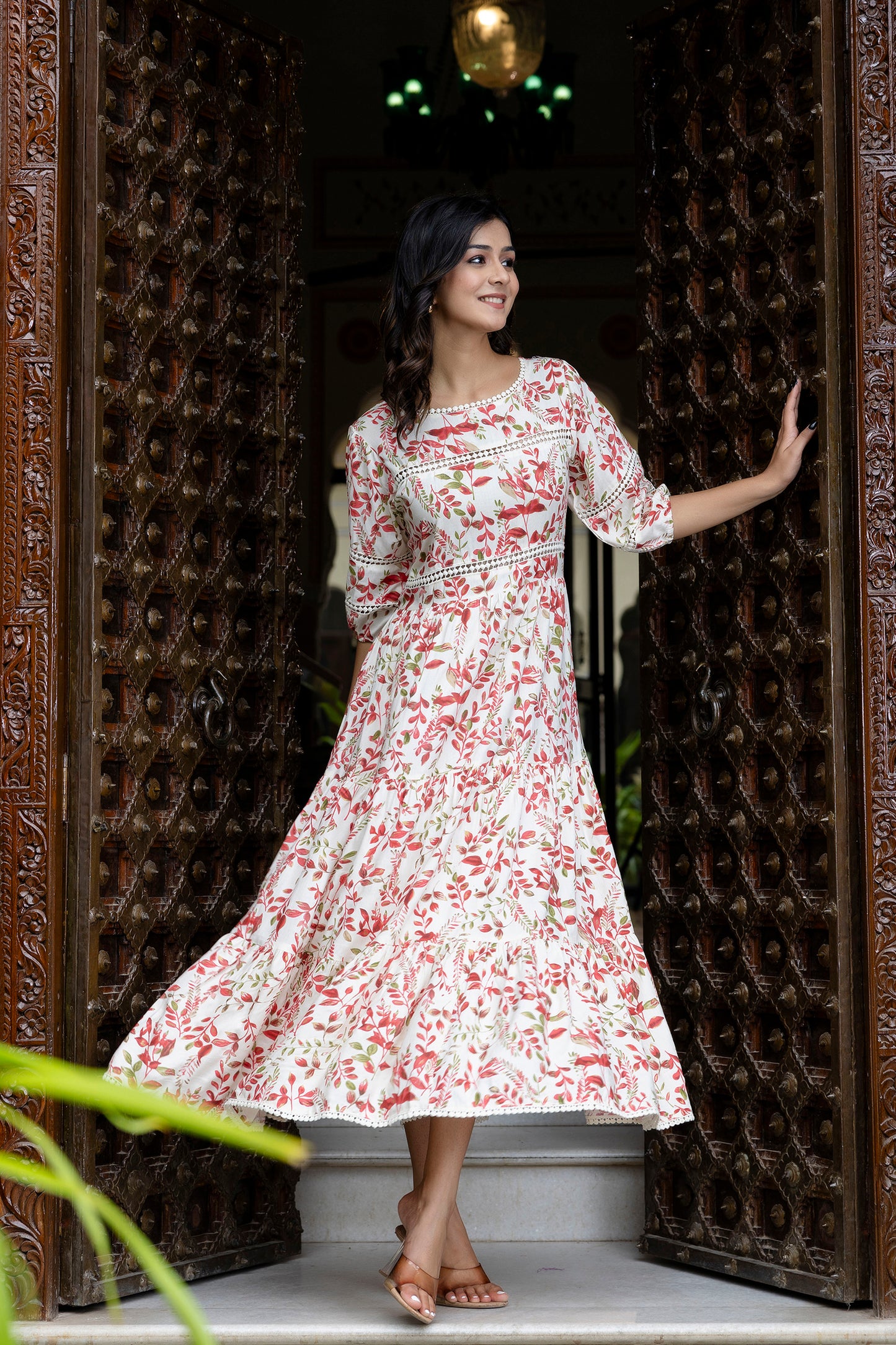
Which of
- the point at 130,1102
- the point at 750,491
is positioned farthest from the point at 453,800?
the point at 130,1102

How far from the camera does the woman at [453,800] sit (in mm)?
2643

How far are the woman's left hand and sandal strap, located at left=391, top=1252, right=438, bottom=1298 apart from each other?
1.54m

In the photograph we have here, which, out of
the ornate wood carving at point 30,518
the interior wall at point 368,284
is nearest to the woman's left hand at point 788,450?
the ornate wood carving at point 30,518

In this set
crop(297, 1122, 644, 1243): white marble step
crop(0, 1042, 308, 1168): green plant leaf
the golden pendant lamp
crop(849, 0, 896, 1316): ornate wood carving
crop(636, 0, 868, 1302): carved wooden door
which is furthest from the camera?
the golden pendant lamp

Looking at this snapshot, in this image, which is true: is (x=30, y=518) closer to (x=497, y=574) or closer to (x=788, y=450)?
(x=497, y=574)

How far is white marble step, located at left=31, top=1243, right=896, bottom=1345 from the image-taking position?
262 cm

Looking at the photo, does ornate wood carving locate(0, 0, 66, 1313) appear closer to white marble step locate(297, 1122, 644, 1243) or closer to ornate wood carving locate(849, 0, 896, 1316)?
white marble step locate(297, 1122, 644, 1243)

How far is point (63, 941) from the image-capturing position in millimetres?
2834

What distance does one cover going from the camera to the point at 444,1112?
2453 millimetres

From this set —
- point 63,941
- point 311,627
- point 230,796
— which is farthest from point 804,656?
point 311,627

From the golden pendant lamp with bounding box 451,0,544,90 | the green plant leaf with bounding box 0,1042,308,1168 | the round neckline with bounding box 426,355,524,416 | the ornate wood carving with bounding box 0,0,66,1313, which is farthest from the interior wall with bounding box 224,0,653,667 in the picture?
the green plant leaf with bounding box 0,1042,308,1168

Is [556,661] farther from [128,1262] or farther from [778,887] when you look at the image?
[128,1262]

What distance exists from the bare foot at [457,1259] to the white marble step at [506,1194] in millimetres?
530

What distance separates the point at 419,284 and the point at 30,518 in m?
0.87
